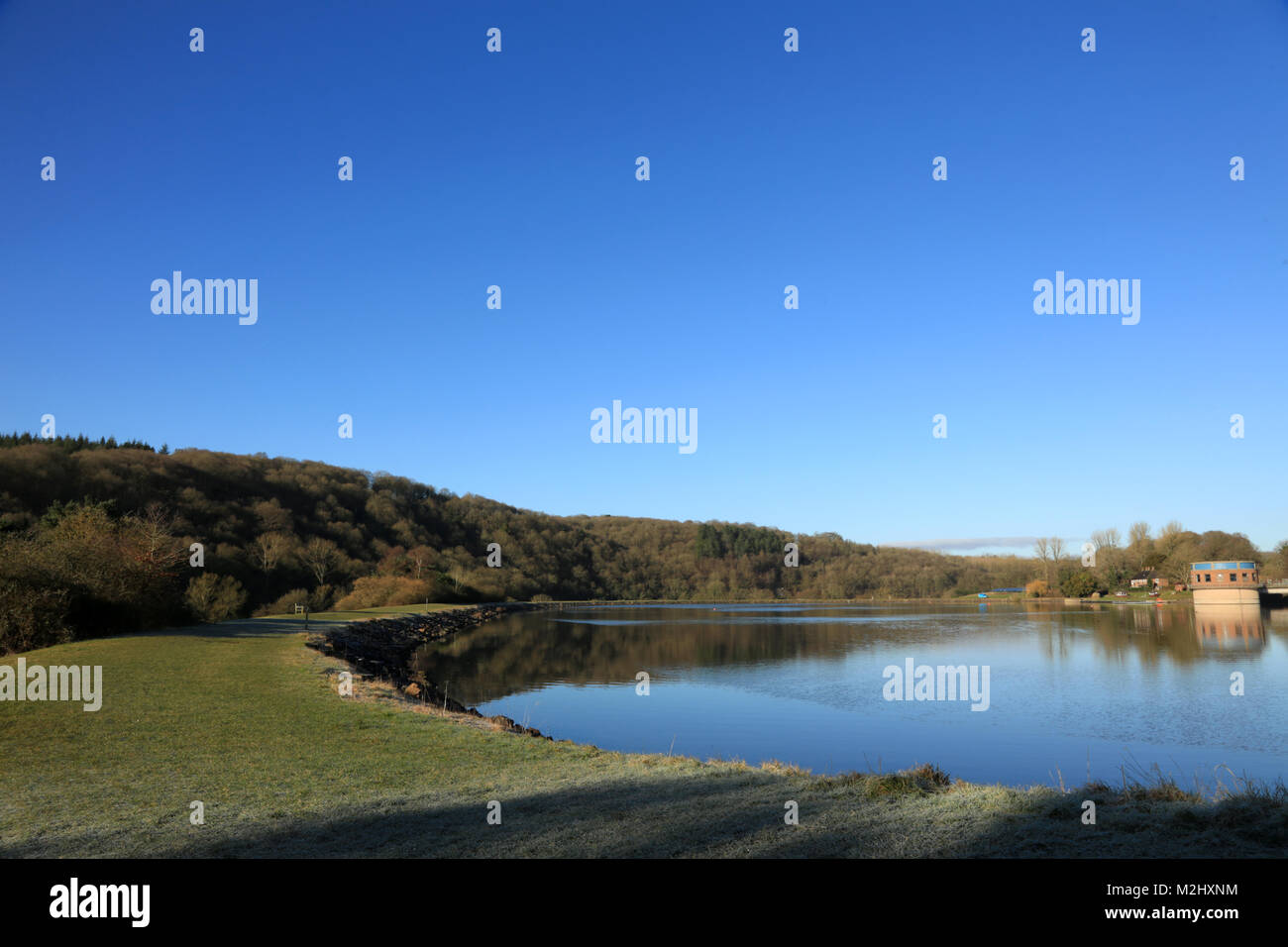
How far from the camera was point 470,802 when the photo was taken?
22.6 ft

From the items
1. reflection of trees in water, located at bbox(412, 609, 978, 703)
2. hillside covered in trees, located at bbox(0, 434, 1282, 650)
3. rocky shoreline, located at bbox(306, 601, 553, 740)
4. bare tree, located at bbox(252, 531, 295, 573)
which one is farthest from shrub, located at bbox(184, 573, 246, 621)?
bare tree, located at bbox(252, 531, 295, 573)

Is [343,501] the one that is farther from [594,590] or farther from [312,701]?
[312,701]

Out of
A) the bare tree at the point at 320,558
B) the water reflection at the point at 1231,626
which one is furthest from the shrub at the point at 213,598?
the water reflection at the point at 1231,626

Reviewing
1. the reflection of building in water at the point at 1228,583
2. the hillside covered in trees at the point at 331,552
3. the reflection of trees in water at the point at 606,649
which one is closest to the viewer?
the hillside covered in trees at the point at 331,552

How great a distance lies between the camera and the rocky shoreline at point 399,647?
1659 centimetres

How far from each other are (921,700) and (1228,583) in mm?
55195

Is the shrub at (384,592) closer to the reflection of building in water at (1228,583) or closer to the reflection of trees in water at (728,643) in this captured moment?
the reflection of trees in water at (728,643)

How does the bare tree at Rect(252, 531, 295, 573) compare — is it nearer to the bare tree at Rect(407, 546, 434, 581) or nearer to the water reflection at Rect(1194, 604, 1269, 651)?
the bare tree at Rect(407, 546, 434, 581)

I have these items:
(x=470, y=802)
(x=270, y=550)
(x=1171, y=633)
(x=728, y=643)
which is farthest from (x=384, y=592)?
(x=470, y=802)

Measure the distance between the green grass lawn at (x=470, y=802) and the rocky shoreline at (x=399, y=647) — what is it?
3.14 m

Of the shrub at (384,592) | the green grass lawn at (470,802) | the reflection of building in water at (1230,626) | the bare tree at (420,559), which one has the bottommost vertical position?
the reflection of building in water at (1230,626)

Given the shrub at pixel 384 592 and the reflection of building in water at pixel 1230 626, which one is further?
the shrub at pixel 384 592

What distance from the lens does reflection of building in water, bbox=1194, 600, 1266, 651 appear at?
31625mm
